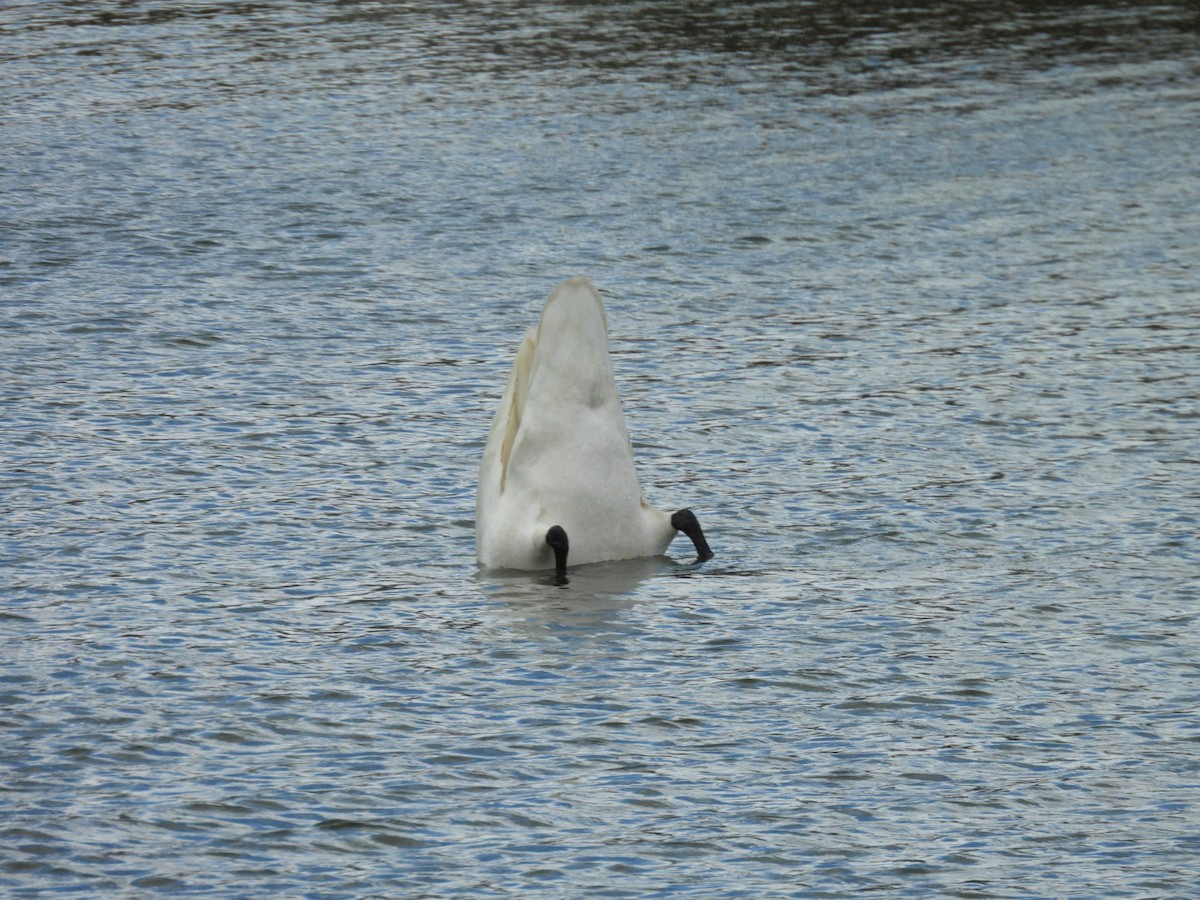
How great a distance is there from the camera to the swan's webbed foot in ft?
44.7

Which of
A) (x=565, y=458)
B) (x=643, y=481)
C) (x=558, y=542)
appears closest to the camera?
(x=558, y=542)

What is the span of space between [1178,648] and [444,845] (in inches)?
184

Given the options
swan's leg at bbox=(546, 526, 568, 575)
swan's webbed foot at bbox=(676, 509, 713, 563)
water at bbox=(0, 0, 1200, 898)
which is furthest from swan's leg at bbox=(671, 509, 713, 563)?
swan's leg at bbox=(546, 526, 568, 575)

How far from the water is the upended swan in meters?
0.34

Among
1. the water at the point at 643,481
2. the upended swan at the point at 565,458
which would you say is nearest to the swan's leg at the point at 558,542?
the upended swan at the point at 565,458

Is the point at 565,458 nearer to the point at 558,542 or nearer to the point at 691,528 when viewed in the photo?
the point at 558,542

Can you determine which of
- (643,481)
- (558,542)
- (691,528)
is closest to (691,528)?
(691,528)

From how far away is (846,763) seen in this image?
35.2ft

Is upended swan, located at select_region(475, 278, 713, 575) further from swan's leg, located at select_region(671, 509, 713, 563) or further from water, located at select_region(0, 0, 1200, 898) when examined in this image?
water, located at select_region(0, 0, 1200, 898)

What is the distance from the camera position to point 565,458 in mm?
13594

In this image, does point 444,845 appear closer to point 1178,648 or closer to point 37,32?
point 1178,648

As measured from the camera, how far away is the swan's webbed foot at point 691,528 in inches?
536

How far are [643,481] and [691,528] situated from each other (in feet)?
5.92

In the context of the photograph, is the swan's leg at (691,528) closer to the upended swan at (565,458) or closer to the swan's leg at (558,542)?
the upended swan at (565,458)
